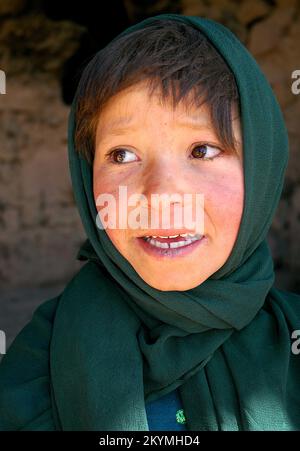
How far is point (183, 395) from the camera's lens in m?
1.15

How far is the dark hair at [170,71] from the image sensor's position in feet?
3.56

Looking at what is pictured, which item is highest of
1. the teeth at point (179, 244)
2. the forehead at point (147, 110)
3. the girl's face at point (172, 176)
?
the forehead at point (147, 110)

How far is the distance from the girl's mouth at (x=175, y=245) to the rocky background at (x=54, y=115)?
1704 millimetres

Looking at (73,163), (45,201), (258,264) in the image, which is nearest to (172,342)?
(258,264)

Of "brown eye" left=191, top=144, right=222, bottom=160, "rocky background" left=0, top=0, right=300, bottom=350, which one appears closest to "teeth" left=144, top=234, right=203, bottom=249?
"brown eye" left=191, top=144, right=222, bottom=160

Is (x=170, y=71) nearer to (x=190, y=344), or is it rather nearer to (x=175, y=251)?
(x=175, y=251)

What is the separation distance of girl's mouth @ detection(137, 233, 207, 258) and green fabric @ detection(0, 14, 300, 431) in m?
0.08

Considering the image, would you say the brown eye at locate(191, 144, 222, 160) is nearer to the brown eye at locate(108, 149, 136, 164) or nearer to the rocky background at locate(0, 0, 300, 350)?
the brown eye at locate(108, 149, 136, 164)

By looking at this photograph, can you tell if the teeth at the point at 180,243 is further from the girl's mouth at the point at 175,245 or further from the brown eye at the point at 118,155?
the brown eye at the point at 118,155

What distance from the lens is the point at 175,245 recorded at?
1.08 m

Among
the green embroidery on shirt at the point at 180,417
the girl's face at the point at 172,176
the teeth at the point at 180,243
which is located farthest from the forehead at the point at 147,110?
the green embroidery on shirt at the point at 180,417

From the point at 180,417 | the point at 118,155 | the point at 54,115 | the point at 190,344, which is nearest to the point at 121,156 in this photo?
the point at 118,155

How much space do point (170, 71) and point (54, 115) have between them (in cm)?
192

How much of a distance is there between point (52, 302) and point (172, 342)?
291 millimetres
